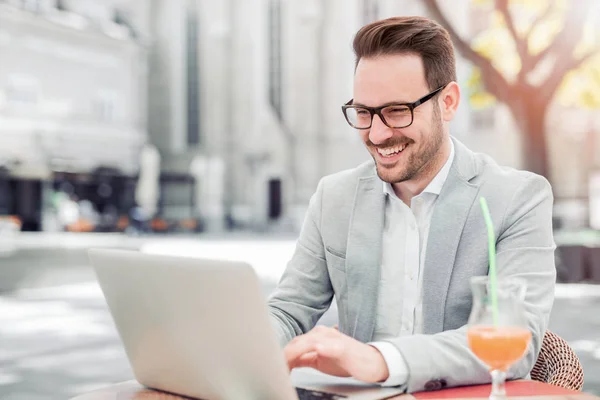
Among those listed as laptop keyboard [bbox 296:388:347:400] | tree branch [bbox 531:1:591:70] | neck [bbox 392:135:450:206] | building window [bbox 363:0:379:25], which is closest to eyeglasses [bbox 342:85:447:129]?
neck [bbox 392:135:450:206]

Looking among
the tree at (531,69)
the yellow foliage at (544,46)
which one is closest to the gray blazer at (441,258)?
the tree at (531,69)

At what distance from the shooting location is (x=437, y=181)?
6.66ft

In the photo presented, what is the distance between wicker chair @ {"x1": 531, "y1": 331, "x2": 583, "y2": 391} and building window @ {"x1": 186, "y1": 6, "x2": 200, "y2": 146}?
28154 mm

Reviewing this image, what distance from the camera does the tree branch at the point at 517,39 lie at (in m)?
9.64

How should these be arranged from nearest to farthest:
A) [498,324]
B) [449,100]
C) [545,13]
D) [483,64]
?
[498,324] → [449,100] → [483,64] → [545,13]

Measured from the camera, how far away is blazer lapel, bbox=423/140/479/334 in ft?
6.23

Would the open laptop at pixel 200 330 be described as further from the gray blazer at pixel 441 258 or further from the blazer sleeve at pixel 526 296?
the gray blazer at pixel 441 258

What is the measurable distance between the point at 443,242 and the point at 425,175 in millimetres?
195

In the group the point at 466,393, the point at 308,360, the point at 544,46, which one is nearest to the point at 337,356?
the point at 308,360

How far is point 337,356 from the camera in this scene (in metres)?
1.52

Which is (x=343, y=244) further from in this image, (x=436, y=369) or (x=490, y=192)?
(x=436, y=369)

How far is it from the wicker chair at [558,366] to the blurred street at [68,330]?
298 centimetres

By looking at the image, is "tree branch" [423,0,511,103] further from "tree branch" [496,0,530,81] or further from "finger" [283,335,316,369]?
"finger" [283,335,316,369]

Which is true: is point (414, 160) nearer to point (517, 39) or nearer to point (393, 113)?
point (393, 113)
